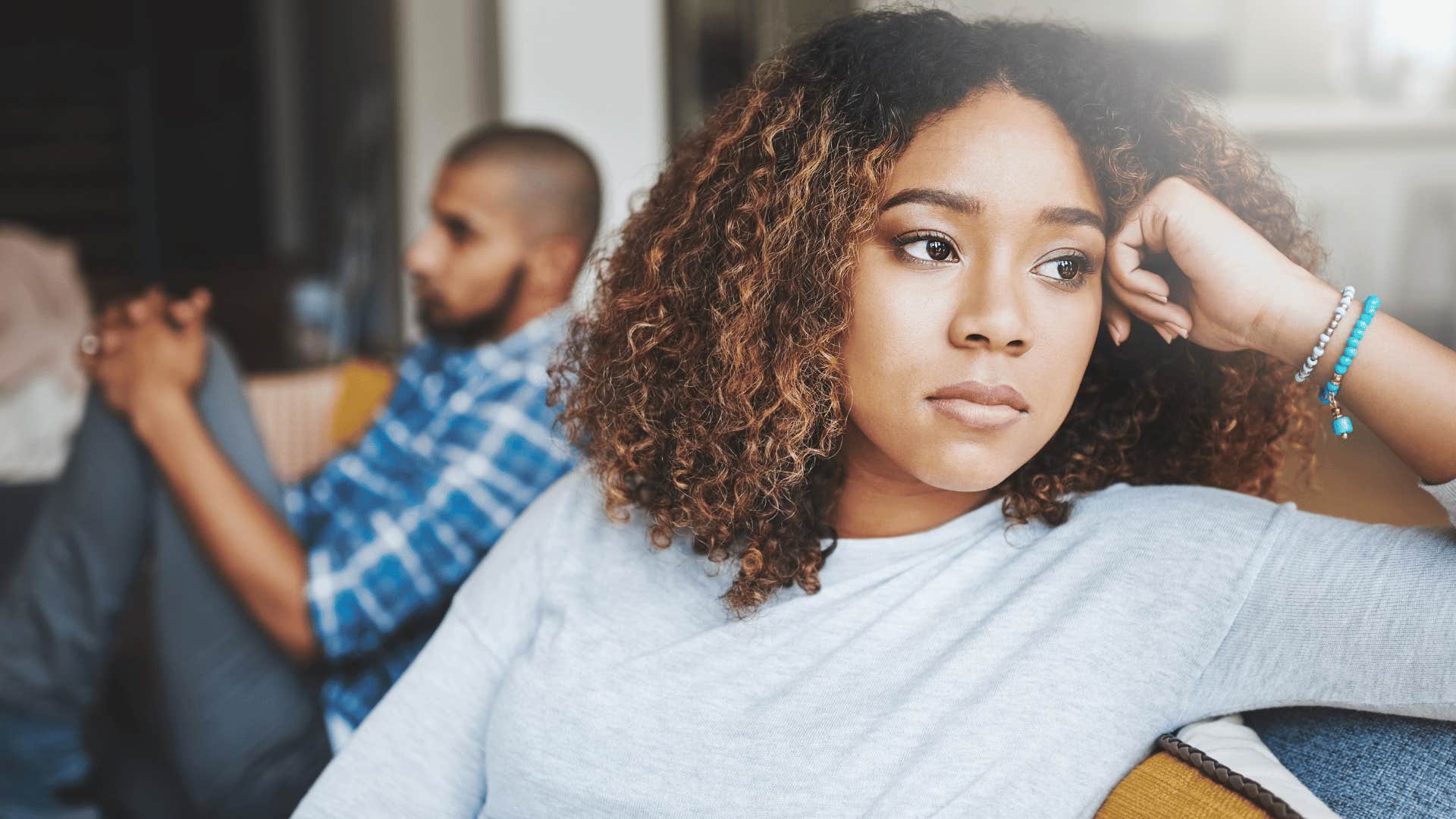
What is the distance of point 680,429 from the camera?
2.96 feet

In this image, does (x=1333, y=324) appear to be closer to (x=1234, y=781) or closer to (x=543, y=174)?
(x=1234, y=781)

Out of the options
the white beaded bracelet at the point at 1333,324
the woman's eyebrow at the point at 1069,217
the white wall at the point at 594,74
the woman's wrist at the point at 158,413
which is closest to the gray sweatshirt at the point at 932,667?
the white beaded bracelet at the point at 1333,324

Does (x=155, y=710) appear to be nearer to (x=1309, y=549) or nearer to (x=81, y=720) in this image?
(x=81, y=720)

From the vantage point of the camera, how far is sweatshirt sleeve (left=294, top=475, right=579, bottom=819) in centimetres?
96

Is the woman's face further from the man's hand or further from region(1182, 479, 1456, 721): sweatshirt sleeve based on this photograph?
the man's hand

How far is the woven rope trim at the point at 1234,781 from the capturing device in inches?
28.1

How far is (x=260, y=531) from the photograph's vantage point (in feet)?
4.63

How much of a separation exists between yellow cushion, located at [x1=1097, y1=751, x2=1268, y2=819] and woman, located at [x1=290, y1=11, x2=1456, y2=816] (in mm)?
17

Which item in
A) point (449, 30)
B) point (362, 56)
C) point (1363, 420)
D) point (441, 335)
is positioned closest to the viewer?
point (1363, 420)

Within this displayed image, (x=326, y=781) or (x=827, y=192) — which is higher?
(x=827, y=192)

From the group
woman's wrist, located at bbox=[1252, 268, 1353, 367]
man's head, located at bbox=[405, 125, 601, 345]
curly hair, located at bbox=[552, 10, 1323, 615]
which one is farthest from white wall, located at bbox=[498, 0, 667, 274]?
woman's wrist, located at bbox=[1252, 268, 1353, 367]

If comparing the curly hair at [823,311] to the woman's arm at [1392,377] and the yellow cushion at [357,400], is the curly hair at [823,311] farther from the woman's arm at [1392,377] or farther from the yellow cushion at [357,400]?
the yellow cushion at [357,400]

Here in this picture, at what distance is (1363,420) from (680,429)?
481mm

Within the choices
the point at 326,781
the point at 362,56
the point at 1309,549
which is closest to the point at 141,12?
the point at 362,56
